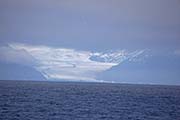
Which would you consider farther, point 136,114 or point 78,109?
point 78,109

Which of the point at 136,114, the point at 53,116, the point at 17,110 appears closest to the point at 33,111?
the point at 17,110

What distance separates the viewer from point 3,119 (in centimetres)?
5934

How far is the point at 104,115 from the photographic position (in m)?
68.9

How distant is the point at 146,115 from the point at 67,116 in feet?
46.1

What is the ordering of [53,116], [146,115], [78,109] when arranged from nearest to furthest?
[53,116]
[146,115]
[78,109]

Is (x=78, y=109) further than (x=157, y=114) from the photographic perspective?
Yes

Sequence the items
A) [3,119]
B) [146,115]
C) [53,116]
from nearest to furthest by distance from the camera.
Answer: [3,119] → [53,116] → [146,115]

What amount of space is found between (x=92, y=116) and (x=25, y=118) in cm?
1135

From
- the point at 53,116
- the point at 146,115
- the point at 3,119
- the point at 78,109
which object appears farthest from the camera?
the point at 78,109

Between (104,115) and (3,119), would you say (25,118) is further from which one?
(104,115)

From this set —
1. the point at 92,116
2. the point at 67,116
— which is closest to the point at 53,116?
the point at 67,116

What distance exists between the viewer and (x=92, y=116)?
6688cm

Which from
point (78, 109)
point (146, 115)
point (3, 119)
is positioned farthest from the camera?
point (78, 109)

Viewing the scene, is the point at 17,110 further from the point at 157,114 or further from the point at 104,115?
the point at 157,114
